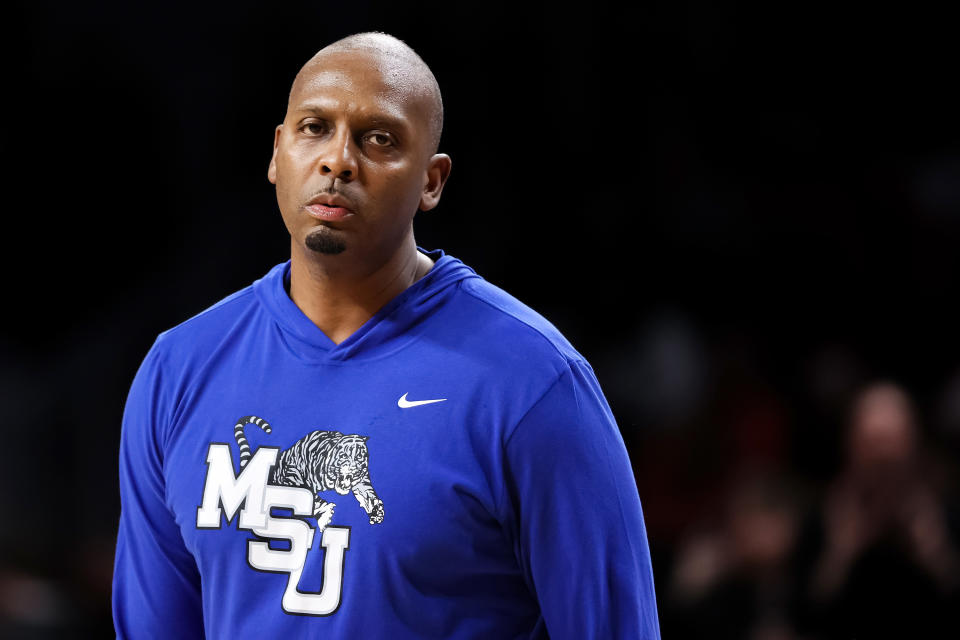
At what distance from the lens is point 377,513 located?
4.39 ft

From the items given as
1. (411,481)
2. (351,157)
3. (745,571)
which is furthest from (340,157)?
(745,571)

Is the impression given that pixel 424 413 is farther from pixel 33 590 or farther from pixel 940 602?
pixel 33 590

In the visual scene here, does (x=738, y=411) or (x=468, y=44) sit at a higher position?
(x=468, y=44)

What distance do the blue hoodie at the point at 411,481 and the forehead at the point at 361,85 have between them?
0.76ft

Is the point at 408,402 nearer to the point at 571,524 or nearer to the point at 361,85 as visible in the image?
the point at 571,524

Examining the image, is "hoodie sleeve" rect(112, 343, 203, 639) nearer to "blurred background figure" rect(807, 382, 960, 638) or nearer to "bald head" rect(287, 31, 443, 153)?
"bald head" rect(287, 31, 443, 153)

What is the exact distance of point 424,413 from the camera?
137 centimetres

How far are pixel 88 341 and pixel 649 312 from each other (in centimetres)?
168

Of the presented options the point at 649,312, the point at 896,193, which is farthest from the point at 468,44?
the point at 896,193

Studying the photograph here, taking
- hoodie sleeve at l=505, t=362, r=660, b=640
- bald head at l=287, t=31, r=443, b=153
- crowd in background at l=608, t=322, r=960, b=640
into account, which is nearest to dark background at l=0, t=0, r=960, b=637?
crowd in background at l=608, t=322, r=960, b=640

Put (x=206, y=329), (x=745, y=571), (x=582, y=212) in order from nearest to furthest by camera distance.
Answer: (x=206, y=329) < (x=745, y=571) < (x=582, y=212)

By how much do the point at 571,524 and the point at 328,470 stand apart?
0.30 m

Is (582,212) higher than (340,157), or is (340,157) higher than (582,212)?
(582,212)

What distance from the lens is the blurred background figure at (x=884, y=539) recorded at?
9.14 feet
